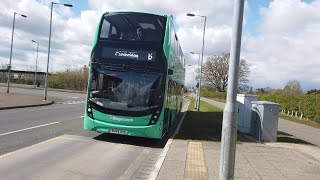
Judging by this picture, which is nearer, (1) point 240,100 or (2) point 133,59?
(2) point 133,59

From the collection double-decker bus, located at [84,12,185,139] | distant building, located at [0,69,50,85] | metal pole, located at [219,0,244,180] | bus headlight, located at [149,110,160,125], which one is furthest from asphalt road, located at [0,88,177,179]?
distant building, located at [0,69,50,85]

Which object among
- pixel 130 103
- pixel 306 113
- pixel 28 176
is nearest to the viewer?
pixel 28 176

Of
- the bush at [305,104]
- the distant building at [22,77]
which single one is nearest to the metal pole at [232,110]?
the bush at [305,104]

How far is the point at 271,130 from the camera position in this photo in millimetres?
14945

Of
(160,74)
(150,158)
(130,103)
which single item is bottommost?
(150,158)

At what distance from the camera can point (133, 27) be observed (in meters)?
13.9

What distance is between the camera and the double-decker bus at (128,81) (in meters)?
13.4

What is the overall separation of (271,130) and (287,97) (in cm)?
3039

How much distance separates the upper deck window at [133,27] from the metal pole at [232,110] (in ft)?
24.8

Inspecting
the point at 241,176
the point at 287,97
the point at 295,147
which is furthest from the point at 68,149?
the point at 287,97

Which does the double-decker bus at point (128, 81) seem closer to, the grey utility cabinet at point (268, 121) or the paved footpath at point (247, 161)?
the paved footpath at point (247, 161)

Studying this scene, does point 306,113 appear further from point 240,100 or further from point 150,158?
point 150,158

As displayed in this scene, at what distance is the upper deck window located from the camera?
1371cm

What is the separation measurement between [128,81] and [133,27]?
69.5 inches
